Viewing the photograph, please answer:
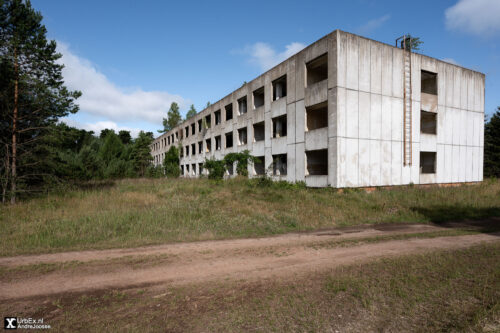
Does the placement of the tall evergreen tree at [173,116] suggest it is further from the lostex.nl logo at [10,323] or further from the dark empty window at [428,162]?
the lostex.nl logo at [10,323]

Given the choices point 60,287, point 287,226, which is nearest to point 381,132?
point 287,226

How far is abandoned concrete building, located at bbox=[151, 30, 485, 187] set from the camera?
16.5 m

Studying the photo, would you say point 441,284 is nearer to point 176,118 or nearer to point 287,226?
point 287,226

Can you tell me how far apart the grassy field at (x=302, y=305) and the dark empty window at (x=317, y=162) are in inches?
552

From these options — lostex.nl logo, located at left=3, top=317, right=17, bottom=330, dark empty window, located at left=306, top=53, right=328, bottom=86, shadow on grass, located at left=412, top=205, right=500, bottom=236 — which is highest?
dark empty window, located at left=306, top=53, right=328, bottom=86

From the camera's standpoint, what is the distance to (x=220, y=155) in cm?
3128

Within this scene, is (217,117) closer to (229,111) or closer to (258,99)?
(229,111)

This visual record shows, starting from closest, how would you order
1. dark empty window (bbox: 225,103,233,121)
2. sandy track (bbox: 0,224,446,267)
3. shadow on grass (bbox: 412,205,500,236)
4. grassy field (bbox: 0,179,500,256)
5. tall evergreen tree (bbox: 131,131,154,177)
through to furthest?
sandy track (bbox: 0,224,446,267) < grassy field (bbox: 0,179,500,256) < shadow on grass (bbox: 412,205,500,236) < dark empty window (bbox: 225,103,233,121) < tall evergreen tree (bbox: 131,131,154,177)

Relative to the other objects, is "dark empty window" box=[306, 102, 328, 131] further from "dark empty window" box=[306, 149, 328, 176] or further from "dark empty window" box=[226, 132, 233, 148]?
"dark empty window" box=[226, 132, 233, 148]

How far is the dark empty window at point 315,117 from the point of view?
62.0 ft

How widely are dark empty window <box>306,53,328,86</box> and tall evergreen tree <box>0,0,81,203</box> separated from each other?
50.5 ft

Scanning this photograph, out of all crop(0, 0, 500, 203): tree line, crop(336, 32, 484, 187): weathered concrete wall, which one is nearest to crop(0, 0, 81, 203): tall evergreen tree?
crop(0, 0, 500, 203): tree line

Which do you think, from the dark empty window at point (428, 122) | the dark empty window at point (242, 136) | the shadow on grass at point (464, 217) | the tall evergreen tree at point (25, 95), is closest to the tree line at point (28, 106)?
the tall evergreen tree at point (25, 95)

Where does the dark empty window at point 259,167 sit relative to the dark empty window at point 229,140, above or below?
below
